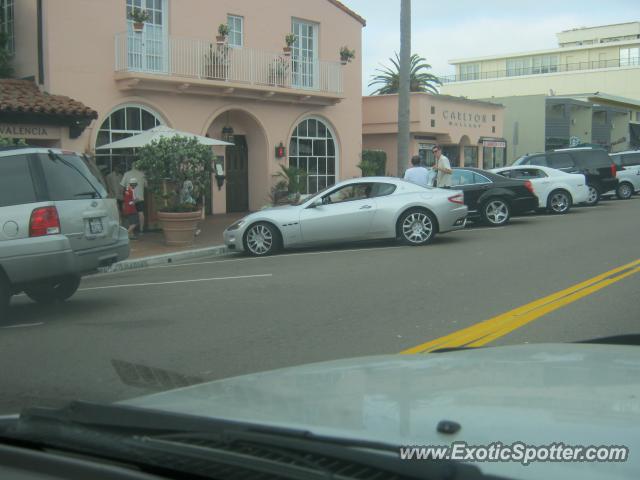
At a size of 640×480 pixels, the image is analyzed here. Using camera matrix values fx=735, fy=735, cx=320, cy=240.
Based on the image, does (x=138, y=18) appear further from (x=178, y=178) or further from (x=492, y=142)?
(x=492, y=142)

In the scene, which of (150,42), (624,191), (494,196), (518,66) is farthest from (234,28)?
(518,66)

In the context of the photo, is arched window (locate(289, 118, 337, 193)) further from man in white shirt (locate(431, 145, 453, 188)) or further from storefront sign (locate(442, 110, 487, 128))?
storefront sign (locate(442, 110, 487, 128))

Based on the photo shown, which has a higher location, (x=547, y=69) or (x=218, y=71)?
(x=547, y=69)

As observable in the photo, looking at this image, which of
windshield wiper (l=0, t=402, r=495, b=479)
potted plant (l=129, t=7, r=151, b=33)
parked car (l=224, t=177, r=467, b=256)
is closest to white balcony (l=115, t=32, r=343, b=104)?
potted plant (l=129, t=7, r=151, b=33)

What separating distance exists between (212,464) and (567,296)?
765cm

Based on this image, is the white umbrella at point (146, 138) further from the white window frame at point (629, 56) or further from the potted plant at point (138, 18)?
the white window frame at point (629, 56)

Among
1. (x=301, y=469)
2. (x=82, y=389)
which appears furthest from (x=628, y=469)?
(x=82, y=389)

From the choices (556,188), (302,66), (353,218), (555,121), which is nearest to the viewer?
(353,218)

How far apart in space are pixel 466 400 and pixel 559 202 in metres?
19.1

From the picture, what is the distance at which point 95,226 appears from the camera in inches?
344

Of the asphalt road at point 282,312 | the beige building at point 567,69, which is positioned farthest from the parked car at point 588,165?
the beige building at point 567,69

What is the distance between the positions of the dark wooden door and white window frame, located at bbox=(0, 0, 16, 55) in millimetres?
6622

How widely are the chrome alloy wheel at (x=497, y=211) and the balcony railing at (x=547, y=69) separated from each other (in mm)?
64930

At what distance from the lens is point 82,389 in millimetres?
5660
